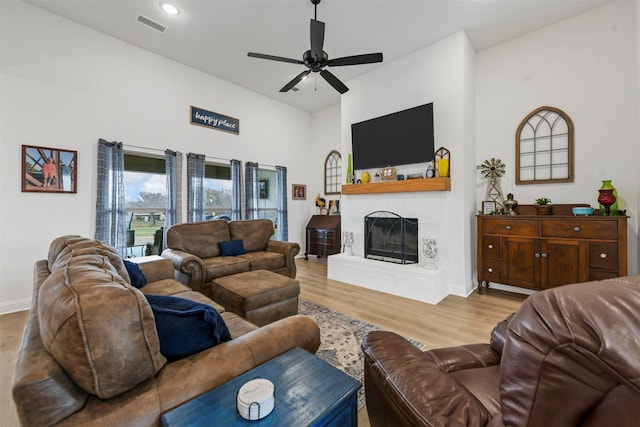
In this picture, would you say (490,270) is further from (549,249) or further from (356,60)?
(356,60)

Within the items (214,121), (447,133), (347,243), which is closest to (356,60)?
(447,133)

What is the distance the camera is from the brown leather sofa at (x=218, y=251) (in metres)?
3.14

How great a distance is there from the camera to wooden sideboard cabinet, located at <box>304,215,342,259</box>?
5.55 metres

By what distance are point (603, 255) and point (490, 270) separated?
1.07 metres

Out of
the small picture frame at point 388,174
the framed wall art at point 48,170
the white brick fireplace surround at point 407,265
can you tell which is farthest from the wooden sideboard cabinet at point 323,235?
the framed wall art at point 48,170

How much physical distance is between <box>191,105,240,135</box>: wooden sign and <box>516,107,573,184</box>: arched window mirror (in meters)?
4.78

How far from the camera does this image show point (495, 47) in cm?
386

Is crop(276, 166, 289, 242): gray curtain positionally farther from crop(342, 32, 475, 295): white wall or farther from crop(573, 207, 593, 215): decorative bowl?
crop(573, 207, 593, 215): decorative bowl

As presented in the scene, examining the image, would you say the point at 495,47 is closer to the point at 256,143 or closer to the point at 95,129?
the point at 256,143

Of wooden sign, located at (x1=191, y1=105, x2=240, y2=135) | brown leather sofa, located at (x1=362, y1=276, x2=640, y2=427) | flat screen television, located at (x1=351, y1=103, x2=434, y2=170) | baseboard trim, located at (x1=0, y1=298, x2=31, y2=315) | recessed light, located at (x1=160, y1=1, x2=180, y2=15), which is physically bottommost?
baseboard trim, located at (x1=0, y1=298, x2=31, y2=315)

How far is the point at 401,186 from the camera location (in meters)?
3.97

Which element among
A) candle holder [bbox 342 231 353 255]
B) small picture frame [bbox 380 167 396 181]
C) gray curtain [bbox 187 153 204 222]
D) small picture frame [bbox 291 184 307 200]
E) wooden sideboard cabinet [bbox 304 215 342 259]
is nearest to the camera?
small picture frame [bbox 380 167 396 181]

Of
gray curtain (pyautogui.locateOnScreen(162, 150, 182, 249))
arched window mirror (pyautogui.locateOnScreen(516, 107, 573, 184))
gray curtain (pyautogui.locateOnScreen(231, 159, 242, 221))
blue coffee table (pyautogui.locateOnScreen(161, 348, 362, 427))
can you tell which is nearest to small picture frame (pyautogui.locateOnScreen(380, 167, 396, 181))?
arched window mirror (pyautogui.locateOnScreen(516, 107, 573, 184))

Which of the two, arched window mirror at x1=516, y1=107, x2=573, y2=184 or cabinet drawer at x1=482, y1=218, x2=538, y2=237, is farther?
arched window mirror at x1=516, y1=107, x2=573, y2=184
